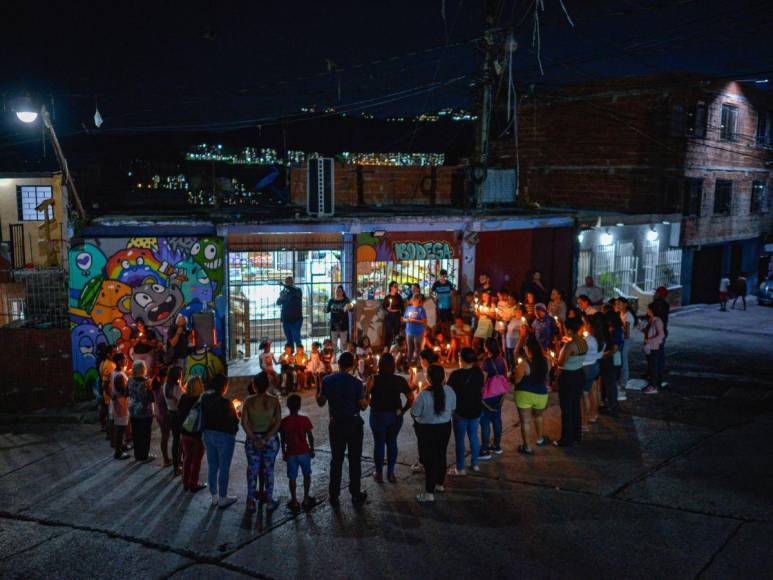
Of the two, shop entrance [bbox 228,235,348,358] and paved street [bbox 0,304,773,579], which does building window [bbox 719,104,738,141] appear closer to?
shop entrance [bbox 228,235,348,358]

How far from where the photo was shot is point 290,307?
14453 mm

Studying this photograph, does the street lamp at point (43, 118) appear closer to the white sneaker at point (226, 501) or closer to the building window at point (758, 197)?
the white sneaker at point (226, 501)

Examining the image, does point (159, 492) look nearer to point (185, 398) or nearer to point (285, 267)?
point (185, 398)

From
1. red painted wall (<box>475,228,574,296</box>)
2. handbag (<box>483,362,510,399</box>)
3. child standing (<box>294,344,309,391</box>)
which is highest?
red painted wall (<box>475,228,574,296</box>)

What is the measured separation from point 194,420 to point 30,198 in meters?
22.7

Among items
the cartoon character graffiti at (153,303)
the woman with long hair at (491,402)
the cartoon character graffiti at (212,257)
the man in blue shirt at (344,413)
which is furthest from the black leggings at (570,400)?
the cartoon character graffiti at (153,303)

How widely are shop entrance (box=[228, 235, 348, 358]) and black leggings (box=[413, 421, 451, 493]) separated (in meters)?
8.14

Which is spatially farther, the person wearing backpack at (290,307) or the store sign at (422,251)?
the store sign at (422,251)

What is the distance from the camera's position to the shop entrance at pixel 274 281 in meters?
15.4

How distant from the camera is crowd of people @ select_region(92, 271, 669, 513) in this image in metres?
7.68

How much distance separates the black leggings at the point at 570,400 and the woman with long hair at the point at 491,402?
0.95 metres

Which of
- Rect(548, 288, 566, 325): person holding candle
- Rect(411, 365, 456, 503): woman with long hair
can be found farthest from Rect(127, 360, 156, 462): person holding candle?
Rect(548, 288, 566, 325): person holding candle

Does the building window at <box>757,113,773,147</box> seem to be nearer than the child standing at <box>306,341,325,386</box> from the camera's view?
No

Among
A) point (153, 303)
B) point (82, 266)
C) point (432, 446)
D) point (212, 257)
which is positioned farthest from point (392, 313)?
point (432, 446)
